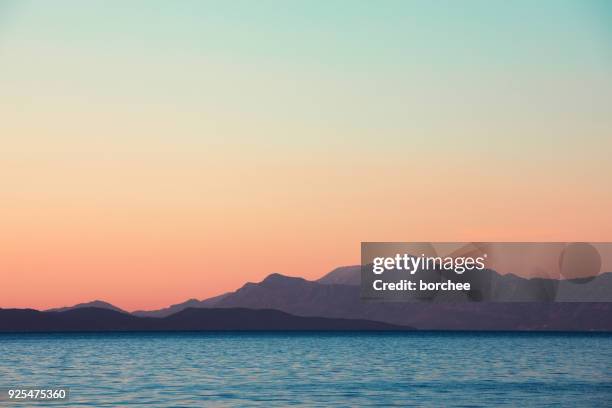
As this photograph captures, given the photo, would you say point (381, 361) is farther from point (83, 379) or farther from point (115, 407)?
point (115, 407)

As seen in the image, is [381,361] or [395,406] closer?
[395,406]

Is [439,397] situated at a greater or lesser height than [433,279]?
lesser

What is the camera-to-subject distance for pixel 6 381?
85.5 m

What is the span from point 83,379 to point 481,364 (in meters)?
51.1

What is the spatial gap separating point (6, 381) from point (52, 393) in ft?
53.1

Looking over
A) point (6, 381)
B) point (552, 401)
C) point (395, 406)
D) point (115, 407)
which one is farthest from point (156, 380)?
point (552, 401)

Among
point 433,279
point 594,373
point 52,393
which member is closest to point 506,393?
point 433,279

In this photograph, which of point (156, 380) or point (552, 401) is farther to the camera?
point (156, 380)

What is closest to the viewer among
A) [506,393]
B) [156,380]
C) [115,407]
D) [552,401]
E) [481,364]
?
[115,407]

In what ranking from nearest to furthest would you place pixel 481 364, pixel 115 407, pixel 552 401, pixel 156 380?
pixel 115 407
pixel 552 401
pixel 156 380
pixel 481 364

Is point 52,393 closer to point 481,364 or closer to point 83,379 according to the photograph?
point 83,379

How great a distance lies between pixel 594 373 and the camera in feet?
328

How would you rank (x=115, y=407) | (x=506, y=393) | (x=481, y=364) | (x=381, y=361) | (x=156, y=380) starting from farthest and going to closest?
1. (x=381, y=361)
2. (x=481, y=364)
3. (x=156, y=380)
4. (x=506, y=393)
5. (x=115, y=407)

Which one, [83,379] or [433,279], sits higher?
[433,279]
